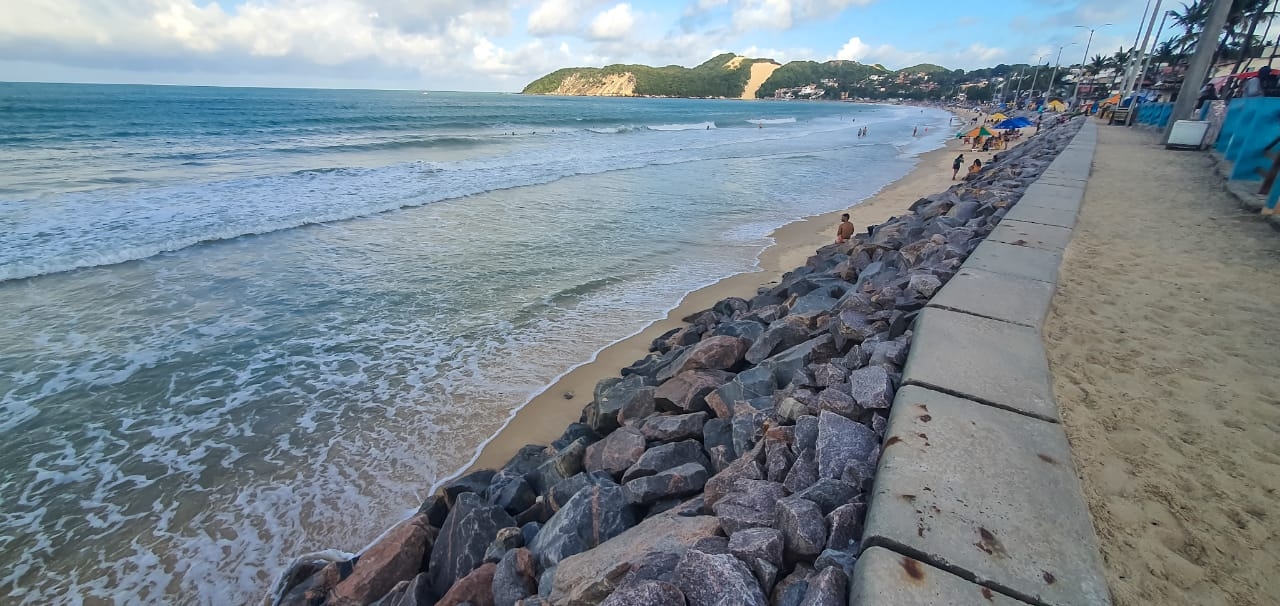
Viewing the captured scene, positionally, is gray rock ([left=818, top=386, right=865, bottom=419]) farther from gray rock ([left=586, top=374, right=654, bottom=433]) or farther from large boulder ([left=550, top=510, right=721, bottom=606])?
gray rock ([left=586, top=374, right=654, bottom=433])

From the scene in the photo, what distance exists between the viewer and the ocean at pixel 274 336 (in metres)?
4.23

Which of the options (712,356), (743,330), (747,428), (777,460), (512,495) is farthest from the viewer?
(743,330)

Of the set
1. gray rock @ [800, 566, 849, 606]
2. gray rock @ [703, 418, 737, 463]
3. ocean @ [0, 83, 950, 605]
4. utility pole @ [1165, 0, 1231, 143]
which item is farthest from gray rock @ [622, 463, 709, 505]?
utility pole @ [1165, 0, 1231, 143]

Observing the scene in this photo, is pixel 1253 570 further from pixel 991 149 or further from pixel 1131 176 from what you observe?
pixel 991 149

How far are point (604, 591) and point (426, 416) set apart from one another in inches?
150

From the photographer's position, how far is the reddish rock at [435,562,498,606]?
112 inches

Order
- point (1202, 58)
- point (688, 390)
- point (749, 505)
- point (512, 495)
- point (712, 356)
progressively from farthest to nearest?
point (1202, 58)
point (712, 356)
point (688, 390)
point (512, 495)
point (749, 505)

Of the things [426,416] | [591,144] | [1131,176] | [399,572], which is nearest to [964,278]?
[399,572]

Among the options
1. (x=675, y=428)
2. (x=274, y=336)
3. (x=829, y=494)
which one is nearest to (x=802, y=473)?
(x=829, y=494)

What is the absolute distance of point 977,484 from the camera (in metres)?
2.21

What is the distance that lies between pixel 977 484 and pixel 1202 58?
22444 millimetres

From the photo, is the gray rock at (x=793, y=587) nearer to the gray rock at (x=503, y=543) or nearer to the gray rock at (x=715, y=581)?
the gray rock at (x=715, y=581)

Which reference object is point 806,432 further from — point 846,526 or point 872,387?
point 846,526

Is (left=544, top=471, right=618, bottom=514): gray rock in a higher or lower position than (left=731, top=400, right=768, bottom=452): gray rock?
lower
